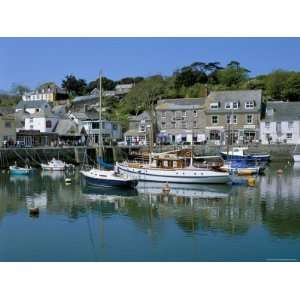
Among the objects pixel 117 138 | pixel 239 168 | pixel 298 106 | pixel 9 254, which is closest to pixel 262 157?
pixel 239 168

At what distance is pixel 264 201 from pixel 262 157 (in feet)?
71.9

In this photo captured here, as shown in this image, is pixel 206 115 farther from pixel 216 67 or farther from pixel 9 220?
pixel 9 220

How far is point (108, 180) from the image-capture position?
28.5 metres

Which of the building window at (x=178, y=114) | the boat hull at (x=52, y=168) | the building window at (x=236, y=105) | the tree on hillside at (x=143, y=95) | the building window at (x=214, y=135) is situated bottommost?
the boat hull at (x=52, y=168)

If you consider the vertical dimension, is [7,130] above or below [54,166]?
above

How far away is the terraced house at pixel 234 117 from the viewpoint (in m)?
55.9

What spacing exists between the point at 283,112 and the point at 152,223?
40.4 meters

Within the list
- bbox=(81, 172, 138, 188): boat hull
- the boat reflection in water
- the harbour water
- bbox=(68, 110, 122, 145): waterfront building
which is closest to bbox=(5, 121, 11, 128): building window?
bbox=(68, 110, 122, 145): waterfront building

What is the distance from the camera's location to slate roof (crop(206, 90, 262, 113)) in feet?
184

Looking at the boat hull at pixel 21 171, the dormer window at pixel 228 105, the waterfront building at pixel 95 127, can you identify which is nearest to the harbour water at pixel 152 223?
the boat hull at pixel 21 171

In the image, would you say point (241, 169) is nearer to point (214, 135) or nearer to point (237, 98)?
point (214, 135)

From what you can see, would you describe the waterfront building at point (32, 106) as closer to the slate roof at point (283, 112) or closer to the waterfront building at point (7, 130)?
the waterfront building at point (7, 130)

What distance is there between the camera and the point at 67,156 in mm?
47094

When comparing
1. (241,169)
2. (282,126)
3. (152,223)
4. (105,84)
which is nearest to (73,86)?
(105,84)
